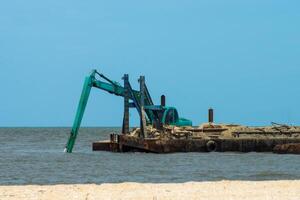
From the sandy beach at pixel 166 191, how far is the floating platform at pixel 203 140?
4008 cm

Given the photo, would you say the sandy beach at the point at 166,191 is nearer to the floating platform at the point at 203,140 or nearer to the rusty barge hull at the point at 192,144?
the rusty barge hull at the point at 192,144

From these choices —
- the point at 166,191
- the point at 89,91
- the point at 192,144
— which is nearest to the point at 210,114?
the point at 192,144

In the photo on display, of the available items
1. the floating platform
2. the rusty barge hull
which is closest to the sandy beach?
the rusty barge hull

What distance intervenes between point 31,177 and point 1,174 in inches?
113

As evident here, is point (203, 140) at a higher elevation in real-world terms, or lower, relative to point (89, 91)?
lower

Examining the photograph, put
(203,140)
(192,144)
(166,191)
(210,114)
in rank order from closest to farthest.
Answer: (166,191) → (192,144) → (203,140) → (210,114)

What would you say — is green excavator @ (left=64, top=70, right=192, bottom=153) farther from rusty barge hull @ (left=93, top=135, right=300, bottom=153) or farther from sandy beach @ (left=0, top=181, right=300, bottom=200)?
sandy beach @ (left=0, top=181, right=300, bottom=200)

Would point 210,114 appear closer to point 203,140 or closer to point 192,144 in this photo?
point 203,140

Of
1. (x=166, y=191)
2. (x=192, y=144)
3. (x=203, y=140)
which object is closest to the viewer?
(x=166, y=191)

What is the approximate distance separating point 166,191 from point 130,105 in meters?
47.6

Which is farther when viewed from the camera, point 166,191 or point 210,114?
point 210,114

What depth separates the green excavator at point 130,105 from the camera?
6462 cm

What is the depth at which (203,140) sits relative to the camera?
6575cm

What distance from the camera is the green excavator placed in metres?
64.6
